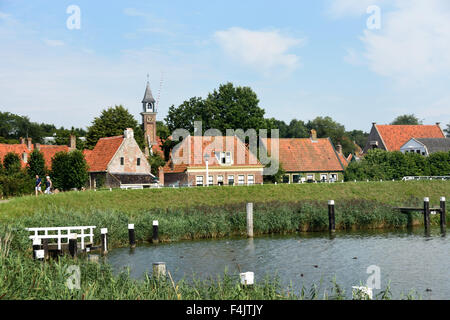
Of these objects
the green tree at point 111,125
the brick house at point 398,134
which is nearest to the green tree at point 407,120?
the brick house at point 398,134

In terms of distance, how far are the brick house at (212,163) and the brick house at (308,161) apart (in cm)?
787

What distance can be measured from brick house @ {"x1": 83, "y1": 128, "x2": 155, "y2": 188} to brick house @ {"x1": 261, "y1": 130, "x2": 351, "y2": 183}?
1556 cm

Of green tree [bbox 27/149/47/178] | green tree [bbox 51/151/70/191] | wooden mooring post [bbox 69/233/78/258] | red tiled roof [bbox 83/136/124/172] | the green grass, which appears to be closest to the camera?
wooden mooring post [bbox 69/233/78/258]

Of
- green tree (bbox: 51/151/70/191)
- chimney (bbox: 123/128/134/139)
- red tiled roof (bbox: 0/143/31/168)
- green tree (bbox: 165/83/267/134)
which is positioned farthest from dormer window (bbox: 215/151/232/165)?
red tiled roof (bbox: 0/143/31/168)

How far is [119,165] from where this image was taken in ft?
183

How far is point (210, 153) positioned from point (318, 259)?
3163 cm

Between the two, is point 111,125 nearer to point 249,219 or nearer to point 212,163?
point 212,163

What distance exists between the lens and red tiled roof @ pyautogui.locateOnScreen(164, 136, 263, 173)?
5384 cm

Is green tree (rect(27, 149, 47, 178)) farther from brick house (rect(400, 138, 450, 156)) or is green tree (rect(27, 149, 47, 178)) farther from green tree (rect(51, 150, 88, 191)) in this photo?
brick house (rect(400, 138, 450, 156))

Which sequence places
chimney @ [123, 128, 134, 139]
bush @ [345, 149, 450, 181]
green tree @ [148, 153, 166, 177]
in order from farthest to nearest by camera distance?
green tree @ [148, 153, 166, 177] → chimney @ [123, 128, 134, 139] → bush @ [345, 149, 450, 181]

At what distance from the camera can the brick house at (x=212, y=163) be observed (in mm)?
53656

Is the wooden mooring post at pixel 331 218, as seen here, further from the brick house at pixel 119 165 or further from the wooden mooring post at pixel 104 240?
the brick house at pixel 119 165
